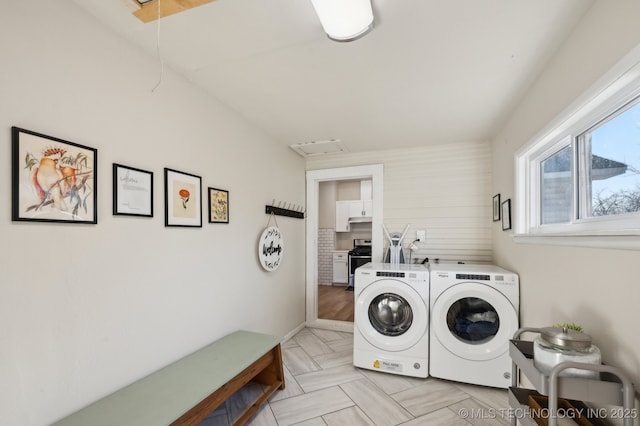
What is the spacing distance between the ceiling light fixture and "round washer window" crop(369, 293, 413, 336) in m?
2.09

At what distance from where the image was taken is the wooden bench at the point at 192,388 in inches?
47.9

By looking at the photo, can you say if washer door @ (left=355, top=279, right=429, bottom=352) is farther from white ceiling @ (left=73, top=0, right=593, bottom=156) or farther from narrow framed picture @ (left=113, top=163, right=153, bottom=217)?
narrow framed picture @ (left=113, top=163, right=153, bottom=217)

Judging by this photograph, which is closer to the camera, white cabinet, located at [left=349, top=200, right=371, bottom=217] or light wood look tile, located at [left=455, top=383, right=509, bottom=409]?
light wood look tile, located at [left=455, top=383, right=509, bottom=409]

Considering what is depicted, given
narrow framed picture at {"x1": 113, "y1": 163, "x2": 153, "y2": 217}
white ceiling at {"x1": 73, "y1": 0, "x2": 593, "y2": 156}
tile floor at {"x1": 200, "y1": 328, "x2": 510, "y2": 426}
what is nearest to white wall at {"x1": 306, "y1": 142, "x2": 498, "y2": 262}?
white ceiling at {"x1": 73, "y1": 0, "x2": 593, "y2": 156}

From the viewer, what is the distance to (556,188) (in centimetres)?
179

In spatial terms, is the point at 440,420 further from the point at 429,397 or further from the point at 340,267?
the point at 340,267

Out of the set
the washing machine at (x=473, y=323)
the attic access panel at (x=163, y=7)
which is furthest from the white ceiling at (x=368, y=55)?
the washing machine at (x=473, y=323)

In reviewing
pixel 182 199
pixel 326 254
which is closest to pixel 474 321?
pixel 182 199

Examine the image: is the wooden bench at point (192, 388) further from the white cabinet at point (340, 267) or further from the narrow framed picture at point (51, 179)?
the white cabinet at point (340, 267)

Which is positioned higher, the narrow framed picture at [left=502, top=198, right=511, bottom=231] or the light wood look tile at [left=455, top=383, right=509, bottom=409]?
the narrow framed picture at [left=502, top=198, right=511, bottom=231]

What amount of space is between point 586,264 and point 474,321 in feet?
4.01

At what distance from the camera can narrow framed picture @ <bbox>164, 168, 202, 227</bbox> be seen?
1.70 m

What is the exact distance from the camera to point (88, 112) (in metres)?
1.30

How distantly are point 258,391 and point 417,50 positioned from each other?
264cm
